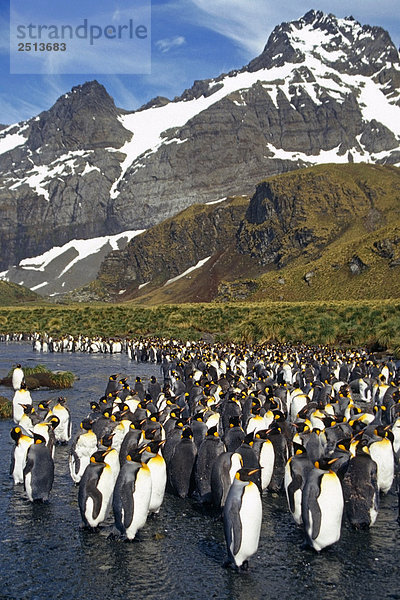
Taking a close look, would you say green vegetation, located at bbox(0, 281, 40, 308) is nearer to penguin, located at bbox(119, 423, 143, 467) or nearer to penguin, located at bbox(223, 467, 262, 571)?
penguin, located at bbox(119, 423, 143, 467)

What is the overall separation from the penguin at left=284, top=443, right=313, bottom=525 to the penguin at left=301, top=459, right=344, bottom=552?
0.64 meters

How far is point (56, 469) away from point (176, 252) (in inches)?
5818

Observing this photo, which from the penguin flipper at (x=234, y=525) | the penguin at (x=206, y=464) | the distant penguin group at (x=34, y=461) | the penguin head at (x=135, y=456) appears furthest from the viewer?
the distant penguin group at (x=34, y=461)

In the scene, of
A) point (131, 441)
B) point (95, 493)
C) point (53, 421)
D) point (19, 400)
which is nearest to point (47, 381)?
point (19, 400)

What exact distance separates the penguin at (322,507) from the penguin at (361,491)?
0.82 meters

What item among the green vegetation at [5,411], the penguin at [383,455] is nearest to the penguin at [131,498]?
the penguin at [383,455]

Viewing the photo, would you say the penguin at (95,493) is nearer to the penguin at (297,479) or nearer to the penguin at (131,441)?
the penguin at (131,441)

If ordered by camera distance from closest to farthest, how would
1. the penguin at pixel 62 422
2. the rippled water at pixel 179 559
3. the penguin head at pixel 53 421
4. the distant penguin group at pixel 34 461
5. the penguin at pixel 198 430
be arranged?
1. the rippled water at pixel 179 559
2. the distant penguin group at pixel 34 461
3. the penguin at pixel 198 430
4. the penguin head at pixel 53 421
5. the penguin at pixel 62 422

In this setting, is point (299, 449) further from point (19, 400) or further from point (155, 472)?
point (19, 400)

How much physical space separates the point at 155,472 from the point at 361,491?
3.00 metres

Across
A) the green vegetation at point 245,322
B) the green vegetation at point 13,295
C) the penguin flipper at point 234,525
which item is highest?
Result: the green vegetation at point 13,295

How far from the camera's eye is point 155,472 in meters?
9.05

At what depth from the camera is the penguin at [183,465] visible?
394 inches

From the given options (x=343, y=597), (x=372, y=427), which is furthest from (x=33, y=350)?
(x=343, y=597)
